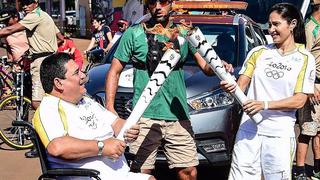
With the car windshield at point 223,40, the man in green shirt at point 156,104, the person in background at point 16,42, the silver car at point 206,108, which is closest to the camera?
the man in green shirt at point 156,104

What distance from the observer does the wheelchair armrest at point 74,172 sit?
3.32m

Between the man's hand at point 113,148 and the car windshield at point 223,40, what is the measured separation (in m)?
2.94

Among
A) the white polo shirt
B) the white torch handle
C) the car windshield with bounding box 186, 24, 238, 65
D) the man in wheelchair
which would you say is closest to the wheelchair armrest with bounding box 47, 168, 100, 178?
the man in wheelchair

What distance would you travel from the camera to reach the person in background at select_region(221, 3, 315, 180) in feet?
12.6

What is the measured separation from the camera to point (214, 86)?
18.5 feet

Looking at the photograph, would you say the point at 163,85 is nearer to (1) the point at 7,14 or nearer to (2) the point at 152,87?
(2) the point at 152,87

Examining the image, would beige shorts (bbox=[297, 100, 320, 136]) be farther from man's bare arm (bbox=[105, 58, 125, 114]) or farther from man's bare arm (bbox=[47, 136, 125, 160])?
man's bare arm (bbox=[47, 136, 125, 160])

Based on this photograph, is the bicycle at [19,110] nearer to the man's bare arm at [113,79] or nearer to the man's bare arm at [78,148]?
the man's bare arm at [113,79]

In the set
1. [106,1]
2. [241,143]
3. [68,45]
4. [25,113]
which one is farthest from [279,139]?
[106,1]

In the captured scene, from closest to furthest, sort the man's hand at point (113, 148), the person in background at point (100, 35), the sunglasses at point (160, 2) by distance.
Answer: the man's hand at point (113, 148) < the sunglasses at point (160, 2) < the person in background at point (100, 35)

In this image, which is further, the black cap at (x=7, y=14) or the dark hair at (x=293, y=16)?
the black cap at (x=7, y=14)

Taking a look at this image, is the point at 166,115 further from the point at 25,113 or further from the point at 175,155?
the point at 25,113

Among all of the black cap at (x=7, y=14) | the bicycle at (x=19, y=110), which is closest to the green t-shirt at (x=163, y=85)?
the bicycle at (x=19, y=110)

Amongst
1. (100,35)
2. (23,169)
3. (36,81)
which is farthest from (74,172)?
(100,35)
